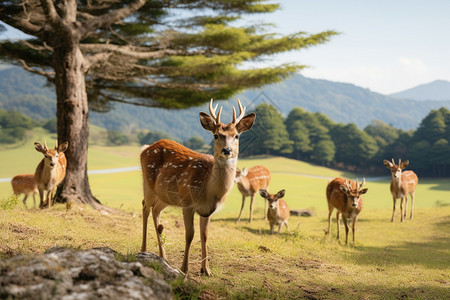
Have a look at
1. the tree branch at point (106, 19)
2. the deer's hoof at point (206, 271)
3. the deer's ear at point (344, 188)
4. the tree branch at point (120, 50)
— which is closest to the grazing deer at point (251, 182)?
the deer's ear at point (344, 188)

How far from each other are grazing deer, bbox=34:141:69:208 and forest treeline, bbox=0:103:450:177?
25637mm

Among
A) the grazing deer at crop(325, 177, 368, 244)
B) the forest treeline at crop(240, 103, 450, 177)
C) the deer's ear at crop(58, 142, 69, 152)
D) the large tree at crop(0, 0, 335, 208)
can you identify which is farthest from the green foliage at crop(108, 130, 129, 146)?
the grazing deer at crop(325, 177, 368, 244)

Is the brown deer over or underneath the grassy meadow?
over

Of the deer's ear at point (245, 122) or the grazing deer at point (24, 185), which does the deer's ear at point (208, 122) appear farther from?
the grazing deer at point (24, 185)

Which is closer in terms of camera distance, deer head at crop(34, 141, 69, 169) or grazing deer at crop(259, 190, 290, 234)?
deer head at crop(34, 141, 69, 169)

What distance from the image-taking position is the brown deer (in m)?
4.64

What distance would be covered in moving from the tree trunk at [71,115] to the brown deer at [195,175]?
4517 millimetres

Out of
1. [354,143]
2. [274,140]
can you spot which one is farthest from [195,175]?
[354,143]

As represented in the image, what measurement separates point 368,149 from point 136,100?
36261 millimetres

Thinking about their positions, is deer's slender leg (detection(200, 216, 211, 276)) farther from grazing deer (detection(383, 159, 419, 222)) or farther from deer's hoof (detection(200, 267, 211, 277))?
grazing deer (detection(383, 159, 419, 222))

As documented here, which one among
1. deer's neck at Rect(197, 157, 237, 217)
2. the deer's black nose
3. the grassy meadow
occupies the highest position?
the deer's black nose

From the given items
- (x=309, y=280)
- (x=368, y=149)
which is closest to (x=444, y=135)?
(x=368, y=149)

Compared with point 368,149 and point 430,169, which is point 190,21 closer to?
point 430,169

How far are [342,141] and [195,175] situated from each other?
46360 mm
